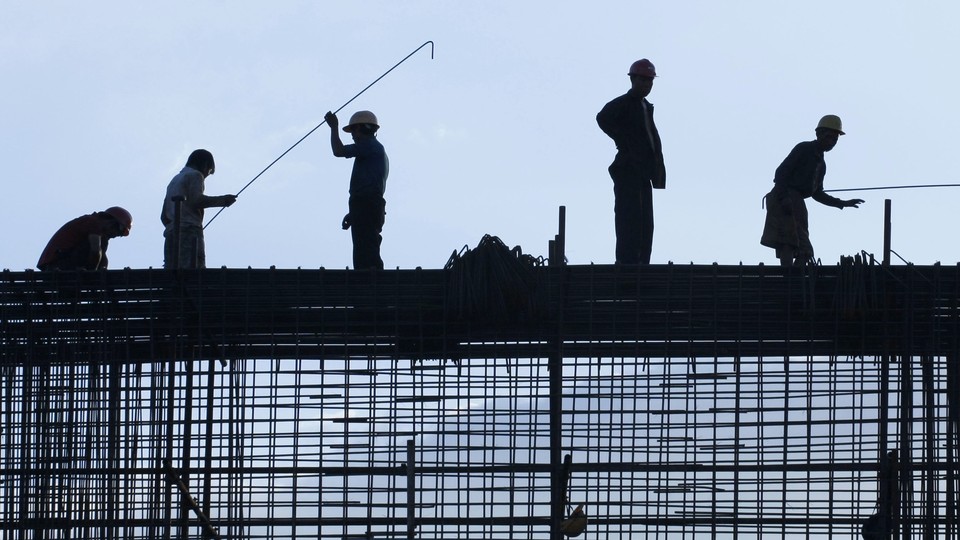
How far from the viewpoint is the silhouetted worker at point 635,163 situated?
18.5m

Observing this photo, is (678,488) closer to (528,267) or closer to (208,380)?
(528,267)

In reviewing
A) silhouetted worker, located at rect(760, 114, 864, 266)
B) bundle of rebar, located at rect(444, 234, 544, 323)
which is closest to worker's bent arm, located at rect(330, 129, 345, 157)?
bundle of rebar, located at rect(444, 234, 544, 323)

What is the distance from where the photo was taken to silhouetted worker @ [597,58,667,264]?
18531 mm

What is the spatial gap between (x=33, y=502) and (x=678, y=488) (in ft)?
17.7

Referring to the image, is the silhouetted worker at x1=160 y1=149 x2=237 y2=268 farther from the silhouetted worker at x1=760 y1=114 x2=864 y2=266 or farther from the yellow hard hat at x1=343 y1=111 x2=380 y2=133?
the silhouetted worker at x1=760 y1=114 x2=864 y2=266

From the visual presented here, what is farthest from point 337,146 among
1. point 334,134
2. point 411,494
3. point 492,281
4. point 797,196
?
point 797,196

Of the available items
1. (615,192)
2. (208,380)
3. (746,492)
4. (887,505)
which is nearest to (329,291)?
(208,380)

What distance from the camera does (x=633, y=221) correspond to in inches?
730

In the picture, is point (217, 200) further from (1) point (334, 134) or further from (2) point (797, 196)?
(2) point (797, 196)

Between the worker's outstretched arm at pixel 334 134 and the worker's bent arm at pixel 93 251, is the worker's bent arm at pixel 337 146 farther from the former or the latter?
the worker's bent arm at pixel 93 251

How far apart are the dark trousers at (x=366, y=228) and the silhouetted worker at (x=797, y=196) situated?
11.2 ft

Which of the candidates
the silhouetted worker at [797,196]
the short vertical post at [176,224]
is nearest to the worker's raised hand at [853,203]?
the silhouetted worker at [797,196]

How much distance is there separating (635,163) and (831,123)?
1952mm

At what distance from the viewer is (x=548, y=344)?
18.1 meters
